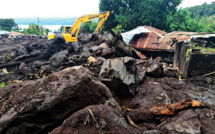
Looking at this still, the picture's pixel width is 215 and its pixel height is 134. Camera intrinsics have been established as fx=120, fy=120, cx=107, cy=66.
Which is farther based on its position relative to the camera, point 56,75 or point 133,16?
point 133,16

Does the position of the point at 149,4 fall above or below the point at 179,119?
above

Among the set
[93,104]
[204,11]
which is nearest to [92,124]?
[93,104]

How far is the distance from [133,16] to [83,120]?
60.1 ft

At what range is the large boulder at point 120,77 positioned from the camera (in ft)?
12.5

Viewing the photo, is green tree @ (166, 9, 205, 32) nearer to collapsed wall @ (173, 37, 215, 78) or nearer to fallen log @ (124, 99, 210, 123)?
collapsed wall @ (173, 37, 215, 78)

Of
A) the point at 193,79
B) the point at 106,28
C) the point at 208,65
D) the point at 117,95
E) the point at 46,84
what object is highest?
the point at 106,28

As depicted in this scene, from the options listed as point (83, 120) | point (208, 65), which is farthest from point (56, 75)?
point (208, 65)

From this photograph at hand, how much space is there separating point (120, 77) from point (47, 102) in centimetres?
222

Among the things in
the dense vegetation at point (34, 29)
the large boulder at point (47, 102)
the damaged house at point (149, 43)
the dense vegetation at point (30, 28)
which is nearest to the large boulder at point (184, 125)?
the large boulder at point (47, 102)

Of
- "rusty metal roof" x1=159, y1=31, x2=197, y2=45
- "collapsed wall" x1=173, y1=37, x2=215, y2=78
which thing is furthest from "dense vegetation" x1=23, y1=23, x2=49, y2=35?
"collapsed wall" x1=173, y1=37, x2=215, y2=78

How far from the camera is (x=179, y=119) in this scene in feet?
8.00

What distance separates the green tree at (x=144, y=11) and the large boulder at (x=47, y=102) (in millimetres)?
16472

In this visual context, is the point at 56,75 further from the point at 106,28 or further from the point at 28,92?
the point at 106,28

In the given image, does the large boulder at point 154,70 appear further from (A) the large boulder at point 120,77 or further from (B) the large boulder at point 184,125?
(B) the large boulder at point 184,125
